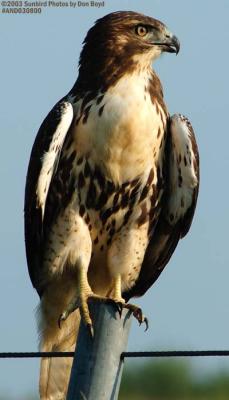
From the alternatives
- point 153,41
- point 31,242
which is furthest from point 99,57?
point 31,242

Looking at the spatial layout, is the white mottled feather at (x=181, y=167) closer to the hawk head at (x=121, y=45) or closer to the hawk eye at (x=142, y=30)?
the hawk head at (x=121, y=45)

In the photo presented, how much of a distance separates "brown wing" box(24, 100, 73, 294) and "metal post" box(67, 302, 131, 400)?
75.9 inches

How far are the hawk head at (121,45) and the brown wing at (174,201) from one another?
1.39 ft

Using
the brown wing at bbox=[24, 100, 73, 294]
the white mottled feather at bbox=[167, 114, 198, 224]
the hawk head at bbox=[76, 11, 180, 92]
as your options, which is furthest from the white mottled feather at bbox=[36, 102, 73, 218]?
the white mottled feather at bbox=[167, 114, 198, 224]

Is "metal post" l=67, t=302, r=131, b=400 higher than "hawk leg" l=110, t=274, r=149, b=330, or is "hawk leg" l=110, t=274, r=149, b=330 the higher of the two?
"hawk leg" l=110, t=274, r=149, b=330

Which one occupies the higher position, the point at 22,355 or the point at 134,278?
the point at 134,278

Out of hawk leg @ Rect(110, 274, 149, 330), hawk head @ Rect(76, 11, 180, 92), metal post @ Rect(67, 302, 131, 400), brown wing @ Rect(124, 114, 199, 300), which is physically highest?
hawk head @ Rect(76, 11, 180, 92)

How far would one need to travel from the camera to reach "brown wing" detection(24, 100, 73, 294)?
618 cm

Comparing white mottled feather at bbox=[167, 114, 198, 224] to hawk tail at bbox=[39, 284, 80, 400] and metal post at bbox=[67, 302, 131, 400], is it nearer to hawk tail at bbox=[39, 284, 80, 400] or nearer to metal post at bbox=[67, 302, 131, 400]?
hawk tail at bbox=[39, 284, 80, 400]

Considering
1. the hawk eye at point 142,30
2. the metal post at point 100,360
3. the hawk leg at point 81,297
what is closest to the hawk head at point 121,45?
the hawk eye at point 142,30

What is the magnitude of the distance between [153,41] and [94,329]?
9.29 feet

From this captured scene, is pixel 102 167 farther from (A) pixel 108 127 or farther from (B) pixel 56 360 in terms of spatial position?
(B) pixel 56 360

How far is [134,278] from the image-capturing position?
6781 millimetres

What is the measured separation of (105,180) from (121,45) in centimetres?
91
